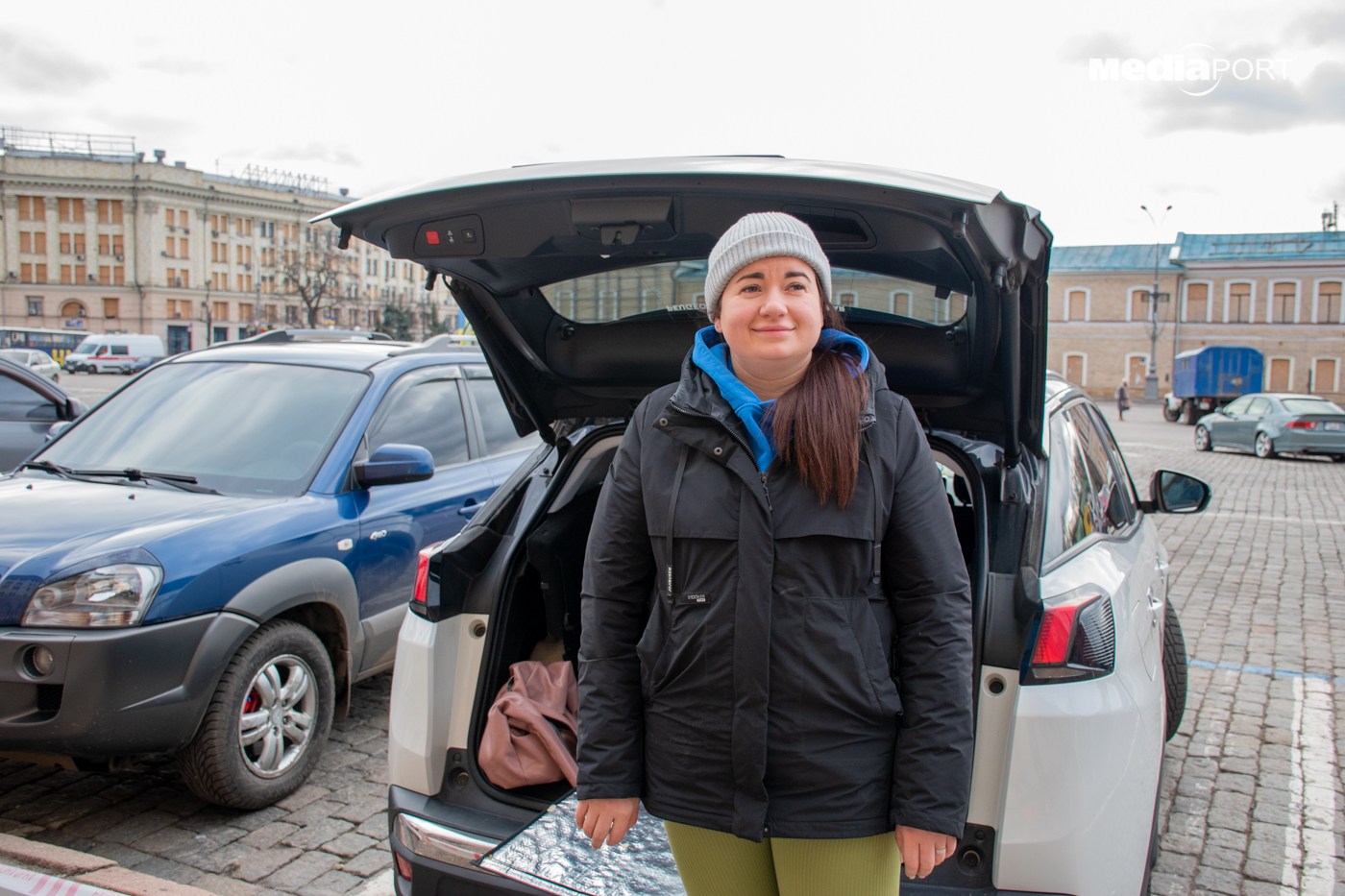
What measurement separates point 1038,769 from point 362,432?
3.49m

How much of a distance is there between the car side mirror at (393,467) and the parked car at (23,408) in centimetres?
385

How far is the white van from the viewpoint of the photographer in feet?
178

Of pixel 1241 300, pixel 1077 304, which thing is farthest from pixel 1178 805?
pixel 1241 300

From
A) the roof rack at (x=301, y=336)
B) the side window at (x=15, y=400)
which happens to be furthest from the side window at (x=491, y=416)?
the side window at (x=15, y=400)

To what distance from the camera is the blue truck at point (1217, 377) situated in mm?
38344

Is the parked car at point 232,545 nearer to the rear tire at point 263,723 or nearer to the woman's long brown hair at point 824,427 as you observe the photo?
the rear tire at point 263,723

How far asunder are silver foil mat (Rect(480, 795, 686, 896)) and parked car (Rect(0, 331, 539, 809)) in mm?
1614

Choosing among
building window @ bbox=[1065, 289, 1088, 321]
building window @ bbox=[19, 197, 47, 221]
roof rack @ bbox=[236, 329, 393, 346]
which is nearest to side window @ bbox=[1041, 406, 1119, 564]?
roof rack @ bbox=[236, 329, 393, 346]

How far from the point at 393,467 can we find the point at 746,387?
114 inches

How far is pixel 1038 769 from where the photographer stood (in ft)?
6.99

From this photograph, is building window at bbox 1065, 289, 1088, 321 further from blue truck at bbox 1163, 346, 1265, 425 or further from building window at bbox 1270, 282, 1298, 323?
blue truck at bbox 1163, 346, 1265, 425

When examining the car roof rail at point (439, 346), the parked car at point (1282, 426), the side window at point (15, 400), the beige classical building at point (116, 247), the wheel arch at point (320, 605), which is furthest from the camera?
the beige classical building at point (116, 247)

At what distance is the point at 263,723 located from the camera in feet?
12.3

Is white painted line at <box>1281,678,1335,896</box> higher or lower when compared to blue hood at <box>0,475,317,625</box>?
lower
